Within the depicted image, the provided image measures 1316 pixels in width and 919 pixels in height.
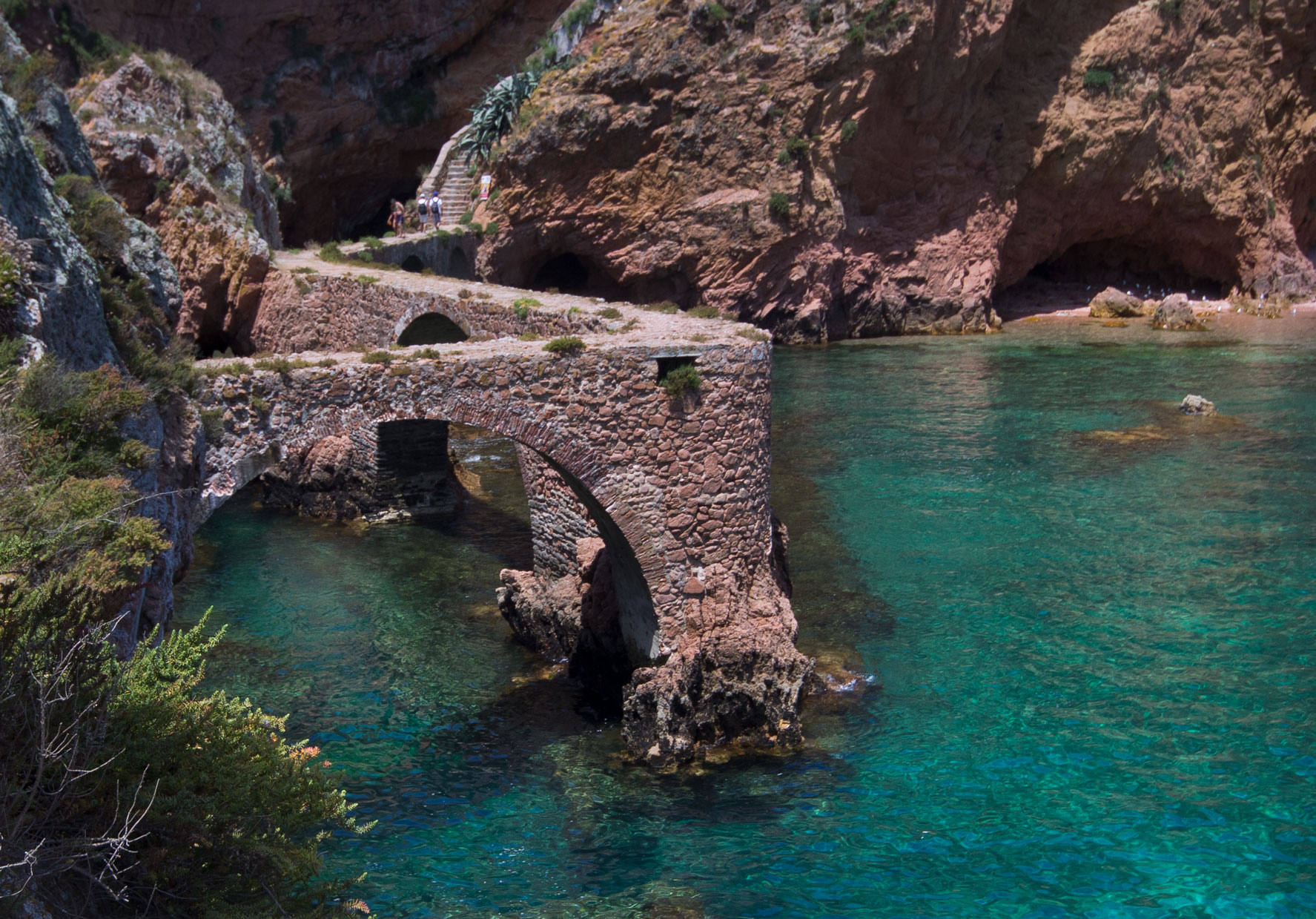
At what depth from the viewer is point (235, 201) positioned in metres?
27.6

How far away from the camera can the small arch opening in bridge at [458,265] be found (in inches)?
1453

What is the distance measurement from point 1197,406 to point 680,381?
65.1ft

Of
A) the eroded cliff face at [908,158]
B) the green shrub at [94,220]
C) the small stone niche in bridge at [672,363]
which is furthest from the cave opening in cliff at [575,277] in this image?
the small stone niche in bridge at [672,363]

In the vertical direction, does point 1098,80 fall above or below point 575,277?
above

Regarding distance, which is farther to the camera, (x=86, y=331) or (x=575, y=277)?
(x=575, y=277)

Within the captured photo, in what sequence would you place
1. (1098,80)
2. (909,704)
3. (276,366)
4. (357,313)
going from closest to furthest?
(276,366) → (909,704) → (357,313) → (1098,80)

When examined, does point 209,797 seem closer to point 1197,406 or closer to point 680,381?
point 680,381

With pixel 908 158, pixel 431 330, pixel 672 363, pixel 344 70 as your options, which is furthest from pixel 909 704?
pixel 344 70

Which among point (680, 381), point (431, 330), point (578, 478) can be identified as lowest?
point (578, 478)

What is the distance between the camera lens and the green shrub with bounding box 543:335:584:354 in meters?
13.9

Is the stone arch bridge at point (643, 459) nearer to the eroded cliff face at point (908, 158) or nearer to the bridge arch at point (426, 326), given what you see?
the bridge arch at point (426, 326)

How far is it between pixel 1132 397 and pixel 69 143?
26.0m

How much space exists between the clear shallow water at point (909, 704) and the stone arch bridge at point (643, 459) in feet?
2.94

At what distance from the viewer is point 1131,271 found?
50.2m
